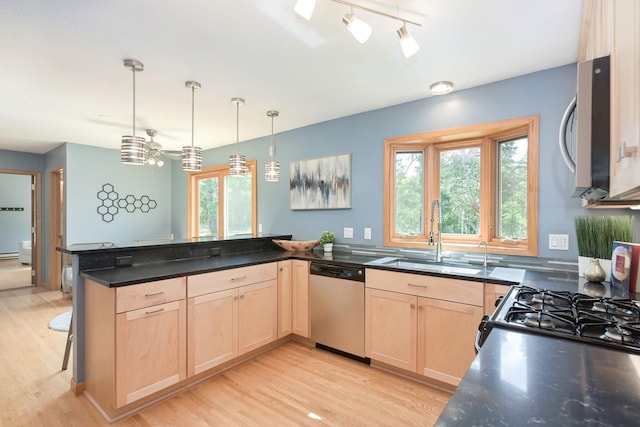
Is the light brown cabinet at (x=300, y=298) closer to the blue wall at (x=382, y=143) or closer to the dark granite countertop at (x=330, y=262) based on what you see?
the dark granite countertop at (x=330, y=262)

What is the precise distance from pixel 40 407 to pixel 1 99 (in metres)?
2.73

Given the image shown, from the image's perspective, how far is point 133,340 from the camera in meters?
1.92

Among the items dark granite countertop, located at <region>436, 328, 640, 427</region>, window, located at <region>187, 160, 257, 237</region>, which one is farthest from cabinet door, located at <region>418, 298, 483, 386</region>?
window, located at <region>187, 160, 257, 237</region>

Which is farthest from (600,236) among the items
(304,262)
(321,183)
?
(321,183)

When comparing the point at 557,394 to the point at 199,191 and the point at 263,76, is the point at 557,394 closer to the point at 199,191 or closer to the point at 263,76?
the point at 263,76

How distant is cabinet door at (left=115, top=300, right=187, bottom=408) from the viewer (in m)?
1.88

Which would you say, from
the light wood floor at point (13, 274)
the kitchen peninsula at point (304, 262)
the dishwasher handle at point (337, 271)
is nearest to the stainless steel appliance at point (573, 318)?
the kitchen peninsula at point (304, 262)

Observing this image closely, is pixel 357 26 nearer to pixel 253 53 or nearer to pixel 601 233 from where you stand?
pixel 253 53

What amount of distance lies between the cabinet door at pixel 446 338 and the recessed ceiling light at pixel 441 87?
5.65 feet

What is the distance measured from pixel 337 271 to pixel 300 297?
0.53 metres

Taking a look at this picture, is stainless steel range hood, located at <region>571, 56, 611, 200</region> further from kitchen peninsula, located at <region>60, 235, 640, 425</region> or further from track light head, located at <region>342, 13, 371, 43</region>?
track light head, located at <region>342, 13, 371, 43</region>

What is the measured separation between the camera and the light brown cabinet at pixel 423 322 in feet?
6.93

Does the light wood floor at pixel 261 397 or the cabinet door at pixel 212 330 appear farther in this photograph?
the cabinet door at pixel 212 330

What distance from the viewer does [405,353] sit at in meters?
2.37
